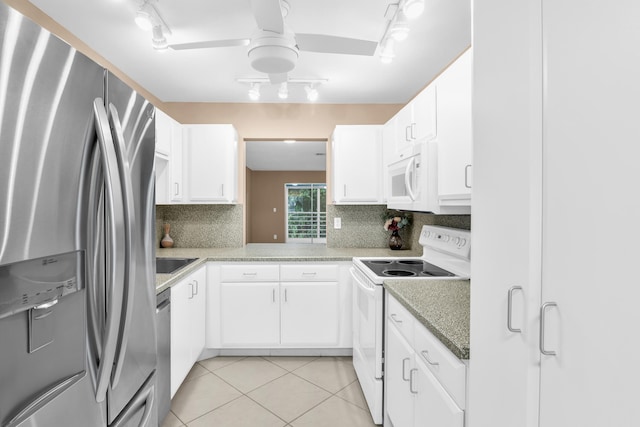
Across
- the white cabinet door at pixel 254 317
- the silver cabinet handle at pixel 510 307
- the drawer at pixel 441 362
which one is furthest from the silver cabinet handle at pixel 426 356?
the white cabinet door at pixel 254 317

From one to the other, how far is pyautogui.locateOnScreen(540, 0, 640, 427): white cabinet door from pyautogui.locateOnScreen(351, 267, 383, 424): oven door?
124cm

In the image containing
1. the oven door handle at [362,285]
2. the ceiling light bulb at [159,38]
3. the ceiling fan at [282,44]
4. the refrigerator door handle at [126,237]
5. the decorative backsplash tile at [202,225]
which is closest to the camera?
the refrigerator door handle at [126,237]

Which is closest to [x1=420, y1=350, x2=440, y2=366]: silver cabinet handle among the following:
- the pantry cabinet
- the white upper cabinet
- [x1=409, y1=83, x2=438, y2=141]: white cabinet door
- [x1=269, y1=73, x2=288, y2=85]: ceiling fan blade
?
the pantry cabinet

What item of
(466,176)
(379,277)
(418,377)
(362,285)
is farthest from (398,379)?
(466,176)

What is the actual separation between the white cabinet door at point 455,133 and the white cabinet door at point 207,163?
1.96 m

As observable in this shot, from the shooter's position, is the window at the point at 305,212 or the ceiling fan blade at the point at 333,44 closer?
the ceiling fan blade at the point at 333,44

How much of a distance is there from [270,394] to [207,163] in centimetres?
200

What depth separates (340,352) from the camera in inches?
111

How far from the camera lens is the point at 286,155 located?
7.08 m

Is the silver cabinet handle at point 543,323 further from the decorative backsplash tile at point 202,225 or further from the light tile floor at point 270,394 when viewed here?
the decorative backsplash tile at point 202,225

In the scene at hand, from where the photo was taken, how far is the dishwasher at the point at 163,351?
1.78 m

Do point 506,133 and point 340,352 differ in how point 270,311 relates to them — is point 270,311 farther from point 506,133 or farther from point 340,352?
point 506,133

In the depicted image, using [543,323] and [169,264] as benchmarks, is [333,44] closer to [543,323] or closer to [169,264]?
[543,323]

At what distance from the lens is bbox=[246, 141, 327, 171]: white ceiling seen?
5922 millimetres
